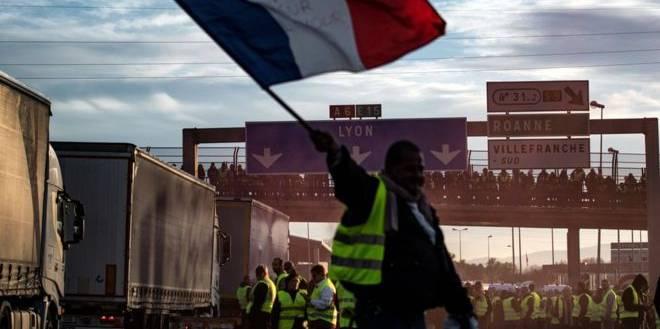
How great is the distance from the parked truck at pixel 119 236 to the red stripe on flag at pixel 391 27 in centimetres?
1235

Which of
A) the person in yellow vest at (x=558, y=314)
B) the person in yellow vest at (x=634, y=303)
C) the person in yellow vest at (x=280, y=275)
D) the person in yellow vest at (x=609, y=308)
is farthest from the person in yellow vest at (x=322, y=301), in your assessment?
the person in yellow vest at (x=558, y=314)

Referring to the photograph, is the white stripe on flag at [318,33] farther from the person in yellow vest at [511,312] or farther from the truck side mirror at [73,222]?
the person in yellow vest at [511,312]

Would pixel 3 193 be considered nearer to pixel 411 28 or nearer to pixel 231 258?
pixel 411 28

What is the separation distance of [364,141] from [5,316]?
20.6 meters

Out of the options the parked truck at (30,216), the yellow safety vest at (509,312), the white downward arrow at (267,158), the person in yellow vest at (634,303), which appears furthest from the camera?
the yellow safety vest at (509,312)

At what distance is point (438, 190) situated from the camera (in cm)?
5225

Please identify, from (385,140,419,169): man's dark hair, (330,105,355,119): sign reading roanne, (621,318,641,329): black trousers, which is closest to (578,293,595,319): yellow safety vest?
(330,105,355,119): sign reading roanne

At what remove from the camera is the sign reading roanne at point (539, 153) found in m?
37.1

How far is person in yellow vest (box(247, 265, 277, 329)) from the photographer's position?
22.2 meters

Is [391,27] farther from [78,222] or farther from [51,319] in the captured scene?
[51,319]

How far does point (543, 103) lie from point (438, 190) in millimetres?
16025

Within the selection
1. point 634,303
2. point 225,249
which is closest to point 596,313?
point 634,303

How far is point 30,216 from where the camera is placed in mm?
17359

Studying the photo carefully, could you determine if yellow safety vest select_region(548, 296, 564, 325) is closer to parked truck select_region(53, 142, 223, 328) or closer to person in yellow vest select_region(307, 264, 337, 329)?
parked truck select_region(53, 142, 223, 328)
